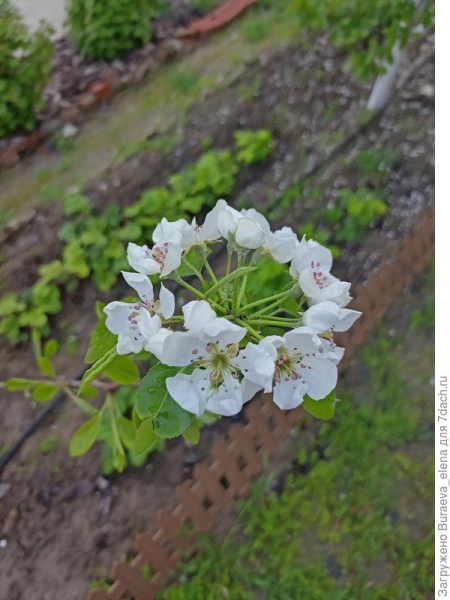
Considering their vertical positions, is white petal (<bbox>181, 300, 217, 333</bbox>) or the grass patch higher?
white petal (<bbox>181, 300, 217, 333</bbox>)

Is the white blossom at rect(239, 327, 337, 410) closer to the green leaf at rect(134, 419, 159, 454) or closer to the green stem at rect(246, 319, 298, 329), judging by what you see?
the green stem at rect(246, 319, 298, 329)

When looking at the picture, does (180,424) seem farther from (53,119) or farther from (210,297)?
(53,119)

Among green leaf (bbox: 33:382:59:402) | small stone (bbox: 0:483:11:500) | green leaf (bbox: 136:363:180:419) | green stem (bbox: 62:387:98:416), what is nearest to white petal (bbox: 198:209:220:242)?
green leaf (bbox: 136:363:180:419)

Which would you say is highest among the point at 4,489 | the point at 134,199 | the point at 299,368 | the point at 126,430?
the point at 299,368

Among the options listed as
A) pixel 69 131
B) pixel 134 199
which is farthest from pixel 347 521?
pixel 69 131

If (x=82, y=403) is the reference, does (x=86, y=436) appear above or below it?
below

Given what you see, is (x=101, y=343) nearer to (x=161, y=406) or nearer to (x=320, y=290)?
(x=161, y=406)

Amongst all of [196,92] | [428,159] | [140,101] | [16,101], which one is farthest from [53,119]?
[428,159]

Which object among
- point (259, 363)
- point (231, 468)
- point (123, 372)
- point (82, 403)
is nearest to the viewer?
point (259, 363)
